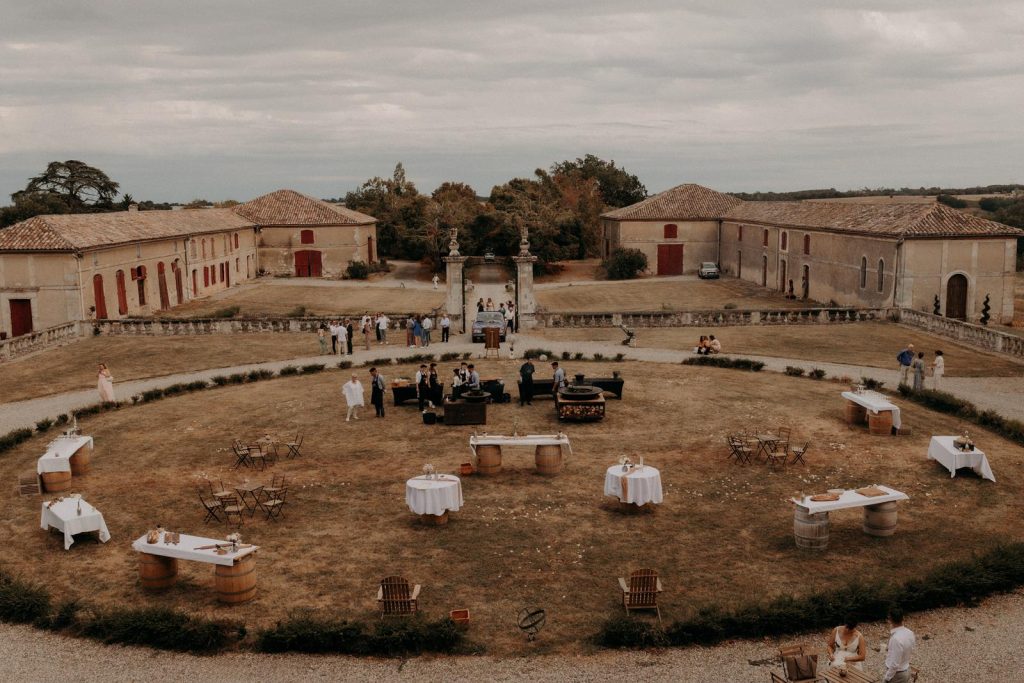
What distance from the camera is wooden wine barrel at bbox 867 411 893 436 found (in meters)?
21.0

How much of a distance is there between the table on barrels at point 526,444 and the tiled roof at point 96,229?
3010cm

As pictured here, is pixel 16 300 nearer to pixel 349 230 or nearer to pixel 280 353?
pixel 280 353

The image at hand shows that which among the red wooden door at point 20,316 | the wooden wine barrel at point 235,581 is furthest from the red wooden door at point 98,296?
the wooden wine barrel at point 235,581

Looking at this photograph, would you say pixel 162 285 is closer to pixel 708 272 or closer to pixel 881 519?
pixel 708 272

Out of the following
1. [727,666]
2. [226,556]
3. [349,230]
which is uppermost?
[349,230]

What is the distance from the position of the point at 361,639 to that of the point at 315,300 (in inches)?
1833

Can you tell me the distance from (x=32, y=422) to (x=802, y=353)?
88.1ft

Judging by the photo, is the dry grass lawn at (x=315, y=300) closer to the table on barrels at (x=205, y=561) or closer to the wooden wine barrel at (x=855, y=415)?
the wooden wine barrel at (x=855, y=415)

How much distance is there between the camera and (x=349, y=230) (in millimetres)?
70688

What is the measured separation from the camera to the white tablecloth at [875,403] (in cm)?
2095

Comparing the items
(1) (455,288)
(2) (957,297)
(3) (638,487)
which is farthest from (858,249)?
(3) (638,487)

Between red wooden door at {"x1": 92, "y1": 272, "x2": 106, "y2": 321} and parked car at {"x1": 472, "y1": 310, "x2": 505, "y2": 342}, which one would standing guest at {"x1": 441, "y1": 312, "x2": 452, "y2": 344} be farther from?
red wooden door at {"x1": 92, "y1": 272, "x2": 106, "y2": 321}

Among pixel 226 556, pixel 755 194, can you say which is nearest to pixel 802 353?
pixel 226 556

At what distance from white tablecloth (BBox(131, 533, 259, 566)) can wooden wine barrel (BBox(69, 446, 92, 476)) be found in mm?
6876
